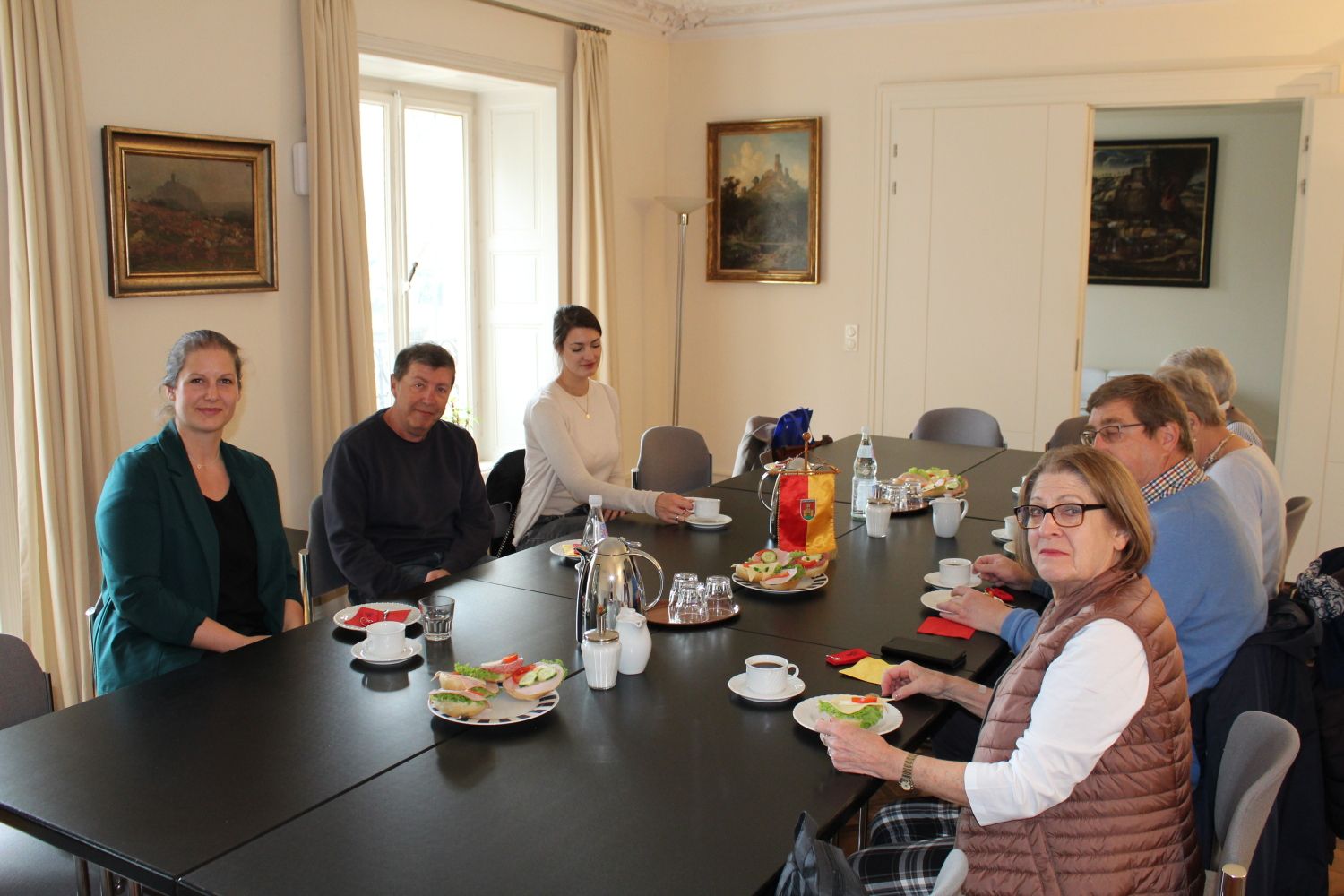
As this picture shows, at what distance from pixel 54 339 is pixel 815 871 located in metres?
3.31

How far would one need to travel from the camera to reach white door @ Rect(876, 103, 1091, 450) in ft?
19.6

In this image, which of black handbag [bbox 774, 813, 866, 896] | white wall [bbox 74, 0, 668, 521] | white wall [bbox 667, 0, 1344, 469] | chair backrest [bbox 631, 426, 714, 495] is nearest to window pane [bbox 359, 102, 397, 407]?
white wall [bbox 74, 0, 668, 521]

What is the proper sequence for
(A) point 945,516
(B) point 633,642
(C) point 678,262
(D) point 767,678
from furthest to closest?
(C) point 678,262
(A) point 945,516
(B) point 633,642
(D) point 767,678

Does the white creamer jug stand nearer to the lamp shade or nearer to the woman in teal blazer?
the woman in teal blazer

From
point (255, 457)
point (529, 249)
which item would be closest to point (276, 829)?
point (255, 457)

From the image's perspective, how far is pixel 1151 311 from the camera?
8234 mm

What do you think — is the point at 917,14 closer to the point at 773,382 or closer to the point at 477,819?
the point at 773,382

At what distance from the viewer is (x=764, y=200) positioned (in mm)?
6645

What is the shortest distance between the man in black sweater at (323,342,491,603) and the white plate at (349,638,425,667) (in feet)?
3.06

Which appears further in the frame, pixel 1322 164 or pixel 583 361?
pixel 1322 164

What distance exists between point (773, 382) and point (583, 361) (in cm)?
288

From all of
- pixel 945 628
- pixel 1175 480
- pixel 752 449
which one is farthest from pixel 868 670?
pixel 752 449

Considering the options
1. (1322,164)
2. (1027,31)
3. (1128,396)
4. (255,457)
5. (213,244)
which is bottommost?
(255,457)

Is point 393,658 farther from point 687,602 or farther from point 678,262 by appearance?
point 678,262
